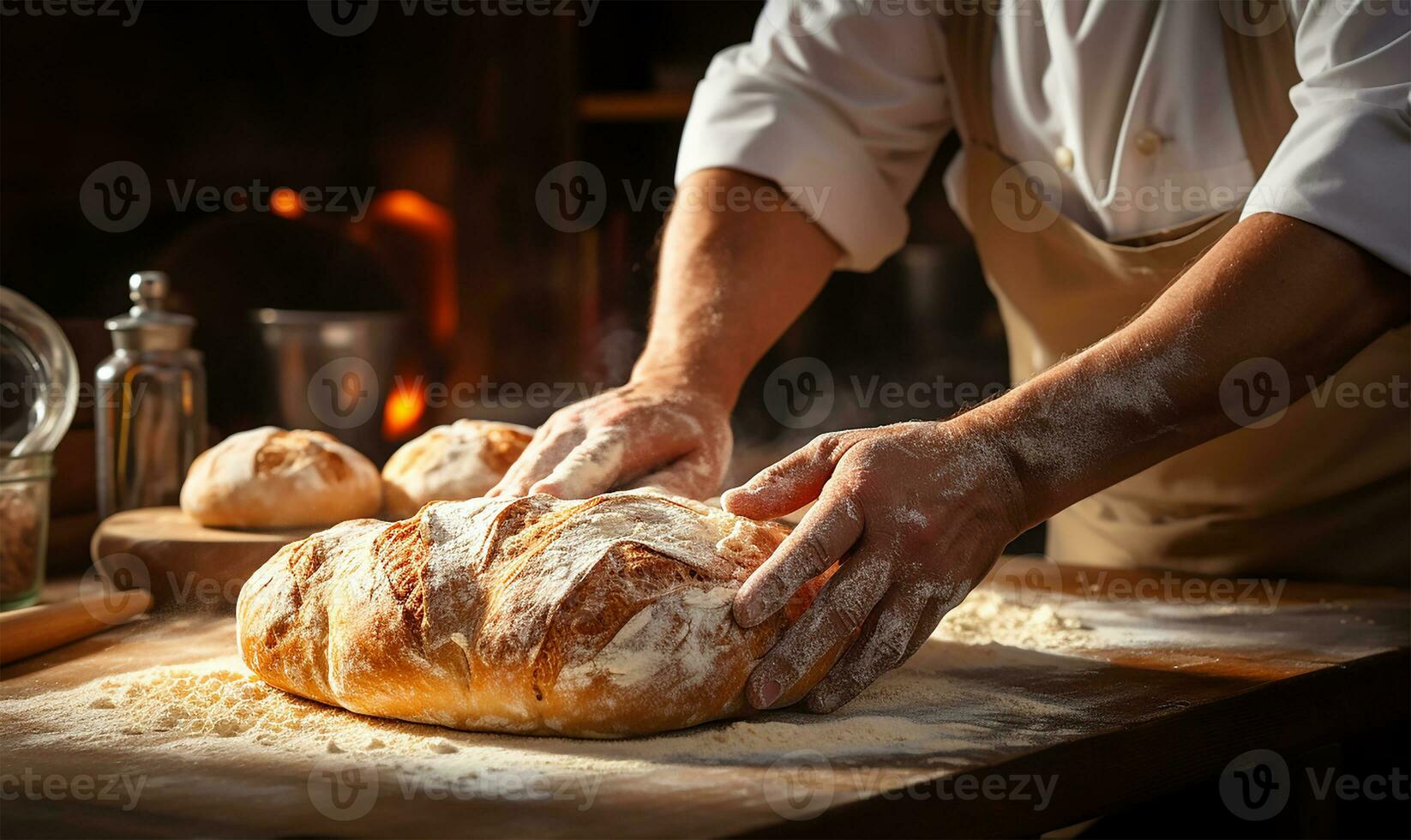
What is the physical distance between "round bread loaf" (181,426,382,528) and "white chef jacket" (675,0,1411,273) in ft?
2.51

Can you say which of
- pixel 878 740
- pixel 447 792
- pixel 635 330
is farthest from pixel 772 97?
pixel 635 330

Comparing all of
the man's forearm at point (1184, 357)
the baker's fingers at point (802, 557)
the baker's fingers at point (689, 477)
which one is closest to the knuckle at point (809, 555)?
the baker's fingers at point (802, 557)

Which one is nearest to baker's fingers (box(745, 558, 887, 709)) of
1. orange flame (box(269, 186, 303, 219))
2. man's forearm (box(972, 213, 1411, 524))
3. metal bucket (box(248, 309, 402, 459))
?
man's forearm (box(972, 213, 1411, 524))

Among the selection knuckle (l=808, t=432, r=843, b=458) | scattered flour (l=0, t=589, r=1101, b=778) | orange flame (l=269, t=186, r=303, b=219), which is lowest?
scattered flour (l=0, t=589, r=1101, b=778)

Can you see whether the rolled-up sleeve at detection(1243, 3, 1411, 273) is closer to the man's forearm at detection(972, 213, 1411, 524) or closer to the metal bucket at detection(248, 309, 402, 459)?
the man's forearm at detection(972, 213, 1411, 524)

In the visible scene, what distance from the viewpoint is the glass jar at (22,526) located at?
5.18ft

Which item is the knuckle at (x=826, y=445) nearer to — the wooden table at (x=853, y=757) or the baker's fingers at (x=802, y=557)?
the baker's fingers at (x=802, y=557)

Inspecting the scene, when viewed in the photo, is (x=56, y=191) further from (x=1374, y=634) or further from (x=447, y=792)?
(x=1374, y=634)

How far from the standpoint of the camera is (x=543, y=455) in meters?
1.47

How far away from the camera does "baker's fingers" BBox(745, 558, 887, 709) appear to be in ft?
3.55

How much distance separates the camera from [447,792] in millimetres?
908

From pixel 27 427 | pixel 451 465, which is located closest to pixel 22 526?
pixel 27 427

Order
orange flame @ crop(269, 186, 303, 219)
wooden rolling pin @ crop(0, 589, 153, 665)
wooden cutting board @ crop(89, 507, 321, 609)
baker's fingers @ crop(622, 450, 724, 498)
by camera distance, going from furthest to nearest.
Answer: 1. orange flame @ crop(269, 186, 303, 219)
2. wooden cutting board @ crop(89, 507, 321, 609)
3. baker's fingers @ crop(622, 450, 724, 498)
4. wooden rolling pin @ crop(0, 589, 153, 665)

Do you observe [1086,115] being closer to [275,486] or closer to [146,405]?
[275,486]
